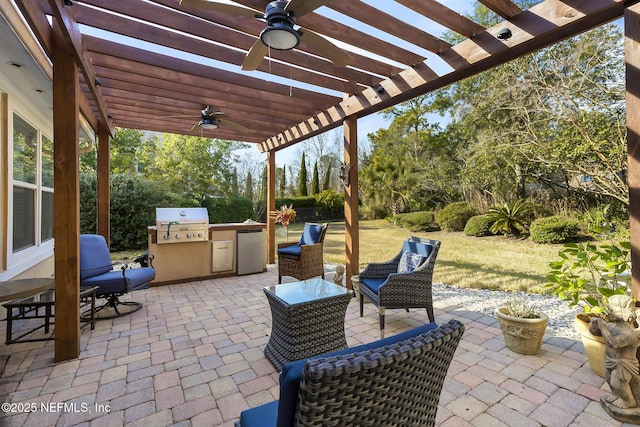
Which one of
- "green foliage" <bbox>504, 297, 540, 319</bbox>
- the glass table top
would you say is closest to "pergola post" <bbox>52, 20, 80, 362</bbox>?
the glass table top

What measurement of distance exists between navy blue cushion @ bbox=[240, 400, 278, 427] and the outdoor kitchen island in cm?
434

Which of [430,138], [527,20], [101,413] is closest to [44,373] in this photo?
[101,413]

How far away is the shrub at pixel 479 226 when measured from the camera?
352 inches

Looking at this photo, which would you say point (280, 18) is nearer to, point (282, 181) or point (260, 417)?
point (260, 417)

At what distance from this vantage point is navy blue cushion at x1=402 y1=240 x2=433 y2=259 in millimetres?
3279

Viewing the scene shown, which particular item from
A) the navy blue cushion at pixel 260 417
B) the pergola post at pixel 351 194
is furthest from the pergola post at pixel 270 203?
the navy blue cushion at pixel 260 417

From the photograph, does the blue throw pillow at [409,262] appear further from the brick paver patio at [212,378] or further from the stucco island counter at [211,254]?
the stucco island counter at [211,254]

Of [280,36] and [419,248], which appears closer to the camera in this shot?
[280,36]

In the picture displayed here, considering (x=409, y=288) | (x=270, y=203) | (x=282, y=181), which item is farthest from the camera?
(x=282, y=181)

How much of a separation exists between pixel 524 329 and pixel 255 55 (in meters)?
3.36

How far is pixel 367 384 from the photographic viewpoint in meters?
0.85

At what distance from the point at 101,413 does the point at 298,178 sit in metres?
15.5

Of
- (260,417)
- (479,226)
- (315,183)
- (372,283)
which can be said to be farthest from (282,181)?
(260,417)

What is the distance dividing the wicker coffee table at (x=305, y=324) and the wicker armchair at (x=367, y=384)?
1442 millimetres
